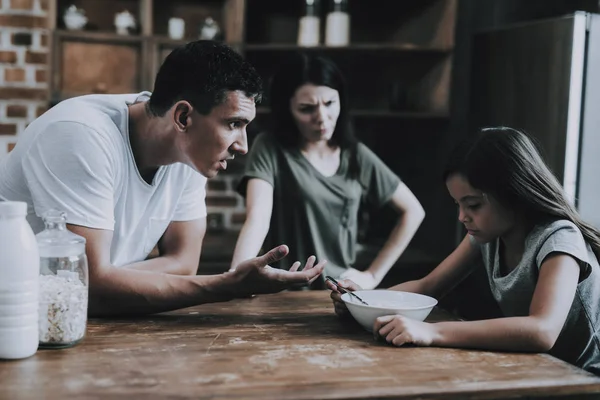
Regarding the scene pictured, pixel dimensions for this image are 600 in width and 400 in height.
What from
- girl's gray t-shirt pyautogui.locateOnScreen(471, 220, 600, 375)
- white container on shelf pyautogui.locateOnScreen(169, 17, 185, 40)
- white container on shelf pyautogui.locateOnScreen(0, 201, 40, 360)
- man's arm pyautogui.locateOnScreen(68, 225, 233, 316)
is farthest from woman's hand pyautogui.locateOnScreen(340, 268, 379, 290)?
white container on shelf pyautogui.locateOnScreen(169, 17, 185, 40)

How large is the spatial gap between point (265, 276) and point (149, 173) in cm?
48

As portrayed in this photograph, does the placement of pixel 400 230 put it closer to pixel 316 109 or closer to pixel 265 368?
pixel 316 109

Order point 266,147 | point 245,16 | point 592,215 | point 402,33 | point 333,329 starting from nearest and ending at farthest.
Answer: point 333,329 < point 266,147 < point 592,215 < point 245,16 < point 402,33

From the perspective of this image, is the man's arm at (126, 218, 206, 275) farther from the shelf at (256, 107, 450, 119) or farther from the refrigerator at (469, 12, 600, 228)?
the shelf at (256, 107, 450, 119)

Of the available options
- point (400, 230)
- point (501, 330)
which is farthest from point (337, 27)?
point (501, 330)

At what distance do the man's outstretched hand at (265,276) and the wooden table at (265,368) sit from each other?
9 centimetres

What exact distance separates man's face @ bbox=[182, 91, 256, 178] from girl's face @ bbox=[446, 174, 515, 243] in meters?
0.54

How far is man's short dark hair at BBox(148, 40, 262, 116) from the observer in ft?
5.66

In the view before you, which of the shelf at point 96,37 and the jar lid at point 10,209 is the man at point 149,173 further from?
the shelf at point 96,37

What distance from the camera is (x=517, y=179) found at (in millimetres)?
1707

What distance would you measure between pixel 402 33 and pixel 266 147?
1.46 meters

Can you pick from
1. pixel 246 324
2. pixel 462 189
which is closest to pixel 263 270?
pixel 246 324

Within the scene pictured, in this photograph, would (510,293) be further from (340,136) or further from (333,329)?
(340,136)

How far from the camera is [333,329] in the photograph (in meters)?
1.59
